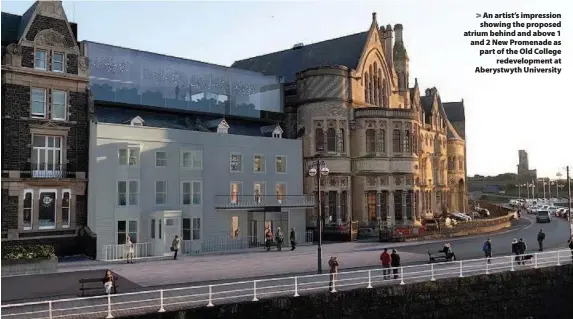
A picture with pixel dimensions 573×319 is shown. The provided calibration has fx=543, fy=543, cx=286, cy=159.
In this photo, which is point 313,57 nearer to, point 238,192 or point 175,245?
point 238,192

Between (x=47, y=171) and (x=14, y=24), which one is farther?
(x=14, y=24)

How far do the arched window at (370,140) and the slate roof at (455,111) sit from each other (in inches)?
1883

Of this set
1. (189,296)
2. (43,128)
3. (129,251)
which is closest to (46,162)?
(43,128)

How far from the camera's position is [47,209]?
30812 millimetres

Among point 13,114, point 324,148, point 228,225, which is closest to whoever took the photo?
point 13,114

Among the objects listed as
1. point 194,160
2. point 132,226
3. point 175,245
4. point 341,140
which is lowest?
point 175,245

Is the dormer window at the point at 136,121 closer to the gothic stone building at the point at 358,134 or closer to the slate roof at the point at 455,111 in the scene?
the gothic stone building at the point at 358,134

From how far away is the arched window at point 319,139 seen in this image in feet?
146

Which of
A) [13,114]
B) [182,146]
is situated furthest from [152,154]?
[13,114]

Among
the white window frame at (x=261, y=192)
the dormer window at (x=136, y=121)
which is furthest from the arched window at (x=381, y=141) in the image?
the dormer window at (x=136, y=121)

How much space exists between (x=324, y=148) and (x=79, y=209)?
791 inches

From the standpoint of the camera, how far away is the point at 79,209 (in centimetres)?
3186

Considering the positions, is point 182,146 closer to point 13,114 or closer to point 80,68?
point 80,68

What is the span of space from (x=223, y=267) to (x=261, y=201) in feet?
41.2
